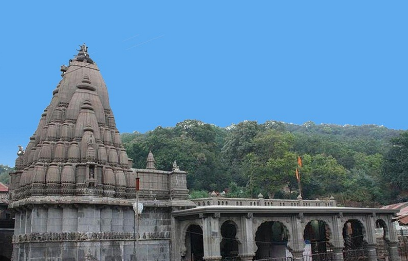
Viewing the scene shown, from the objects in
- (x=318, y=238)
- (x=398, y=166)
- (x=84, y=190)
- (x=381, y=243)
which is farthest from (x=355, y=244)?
(x=398, y=166)

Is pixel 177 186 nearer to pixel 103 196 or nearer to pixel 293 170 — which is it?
pixel 103 196

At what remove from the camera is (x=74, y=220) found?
20625 millimetres

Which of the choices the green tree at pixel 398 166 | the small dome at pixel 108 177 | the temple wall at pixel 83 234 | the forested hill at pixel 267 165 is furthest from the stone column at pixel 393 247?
the green tree at pixel 398 166

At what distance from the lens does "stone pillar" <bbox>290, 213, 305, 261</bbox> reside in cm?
2384

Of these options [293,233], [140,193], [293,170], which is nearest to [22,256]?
[140,193]

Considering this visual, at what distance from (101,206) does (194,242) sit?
25.4ft

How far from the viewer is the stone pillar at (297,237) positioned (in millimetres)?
23842

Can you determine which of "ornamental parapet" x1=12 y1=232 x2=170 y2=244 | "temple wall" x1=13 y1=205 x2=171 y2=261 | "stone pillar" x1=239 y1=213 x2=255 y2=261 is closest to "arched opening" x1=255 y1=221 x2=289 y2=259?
"stone pillar" x1=239 y1=213 x2=255 y2=261

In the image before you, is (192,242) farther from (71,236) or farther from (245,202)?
(71,236)

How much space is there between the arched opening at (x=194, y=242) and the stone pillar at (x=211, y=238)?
3.36 m

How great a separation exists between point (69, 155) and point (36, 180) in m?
2.12

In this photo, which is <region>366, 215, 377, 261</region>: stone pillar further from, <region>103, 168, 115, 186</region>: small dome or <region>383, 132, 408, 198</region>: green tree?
<region>383, 132, 408, 198</region>: green tree

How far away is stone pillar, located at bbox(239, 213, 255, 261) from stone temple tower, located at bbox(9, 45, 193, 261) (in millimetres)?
3752

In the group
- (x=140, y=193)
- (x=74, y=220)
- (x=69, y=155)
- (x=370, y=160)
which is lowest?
(x=74, y=220)
